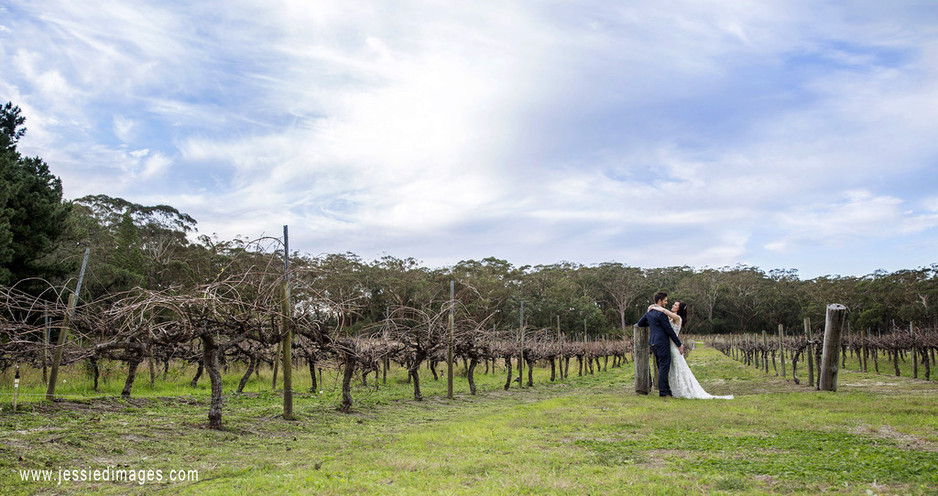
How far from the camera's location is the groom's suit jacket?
430 inches

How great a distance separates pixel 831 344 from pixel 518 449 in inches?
320

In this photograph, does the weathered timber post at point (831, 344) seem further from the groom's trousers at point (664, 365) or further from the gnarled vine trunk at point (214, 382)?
the gnarled vine trunk at point (214, 382)

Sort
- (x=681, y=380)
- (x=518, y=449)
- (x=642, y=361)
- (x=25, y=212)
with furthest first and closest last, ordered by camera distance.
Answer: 1. (x=25, y=212)
2. (x=642, y=361)
3. (x=681, y=380)
4. (x=518, y=449)

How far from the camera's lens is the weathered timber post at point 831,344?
418 inches

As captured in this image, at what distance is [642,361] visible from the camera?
12.4 metres

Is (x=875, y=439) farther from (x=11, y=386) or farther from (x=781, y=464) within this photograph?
(x=11, y=386)

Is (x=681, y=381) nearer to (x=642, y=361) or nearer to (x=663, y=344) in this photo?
(x=663, y=344)

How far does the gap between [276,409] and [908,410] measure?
408 inches

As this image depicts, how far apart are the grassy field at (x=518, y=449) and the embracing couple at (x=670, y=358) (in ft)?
3.14

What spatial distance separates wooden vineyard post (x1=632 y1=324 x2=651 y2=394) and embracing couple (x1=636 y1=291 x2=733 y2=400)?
3.66 ft

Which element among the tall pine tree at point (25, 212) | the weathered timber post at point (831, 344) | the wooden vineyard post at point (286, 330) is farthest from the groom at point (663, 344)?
the tall pine tree at point (25, 212)

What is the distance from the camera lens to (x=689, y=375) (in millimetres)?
10867

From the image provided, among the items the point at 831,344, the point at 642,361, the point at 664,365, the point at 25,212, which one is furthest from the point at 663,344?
the point at 25,212

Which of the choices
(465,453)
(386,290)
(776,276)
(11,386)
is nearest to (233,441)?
(465,453)
